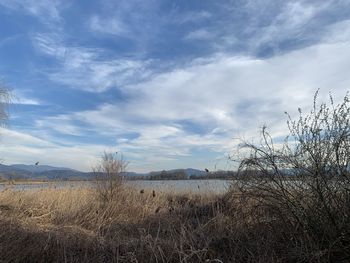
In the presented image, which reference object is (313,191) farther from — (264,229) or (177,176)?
(177,176)

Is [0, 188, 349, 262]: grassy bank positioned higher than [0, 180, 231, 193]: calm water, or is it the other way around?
[0, 180, 231, 193]: calm water

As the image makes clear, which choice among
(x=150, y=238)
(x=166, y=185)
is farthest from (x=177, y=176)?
(x=150, y=238)

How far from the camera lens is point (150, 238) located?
764cm

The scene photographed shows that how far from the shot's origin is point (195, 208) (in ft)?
42.7

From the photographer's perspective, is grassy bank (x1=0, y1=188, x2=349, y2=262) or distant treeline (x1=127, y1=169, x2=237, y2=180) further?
distant treeline (x1=127, y1=169, x2=237, y2=180)

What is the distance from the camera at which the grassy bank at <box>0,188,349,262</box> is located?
6.54 m

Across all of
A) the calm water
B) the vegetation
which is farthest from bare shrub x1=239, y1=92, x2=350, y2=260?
the calm water

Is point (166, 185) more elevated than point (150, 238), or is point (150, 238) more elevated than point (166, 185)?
point (166, 185)

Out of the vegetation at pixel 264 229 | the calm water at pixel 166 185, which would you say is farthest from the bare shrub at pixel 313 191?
the calm water at pixel 166 185

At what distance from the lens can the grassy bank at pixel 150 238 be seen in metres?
6.54

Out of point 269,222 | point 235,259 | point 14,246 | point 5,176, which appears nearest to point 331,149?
point 269,222

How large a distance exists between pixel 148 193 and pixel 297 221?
31.7ft

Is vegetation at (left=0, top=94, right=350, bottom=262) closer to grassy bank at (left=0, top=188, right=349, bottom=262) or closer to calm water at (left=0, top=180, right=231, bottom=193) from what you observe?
grassy bank at (left=0, top=188, right=349, bottom=262)

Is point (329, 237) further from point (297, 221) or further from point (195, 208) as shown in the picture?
point (195, 208)
